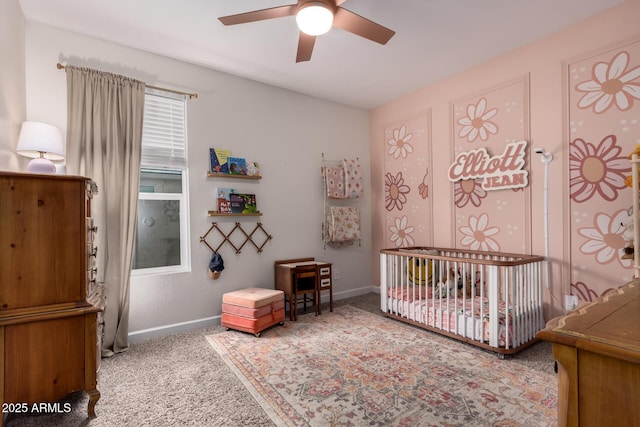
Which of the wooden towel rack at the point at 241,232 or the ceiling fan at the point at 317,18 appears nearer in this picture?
the ceiling fan at the point at 317,18

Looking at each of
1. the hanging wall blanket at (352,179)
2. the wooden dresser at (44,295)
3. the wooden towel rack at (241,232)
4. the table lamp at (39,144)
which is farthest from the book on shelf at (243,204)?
the wooden dresser at (44,295)

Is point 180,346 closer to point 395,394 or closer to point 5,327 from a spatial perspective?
point 5,327

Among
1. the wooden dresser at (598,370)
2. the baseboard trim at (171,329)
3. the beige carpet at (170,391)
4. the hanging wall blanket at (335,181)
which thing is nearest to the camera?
the wooden dresser at (598,370)

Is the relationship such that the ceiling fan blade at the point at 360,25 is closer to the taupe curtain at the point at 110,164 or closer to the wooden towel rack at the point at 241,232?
the taupe curtain at the point at 110,164

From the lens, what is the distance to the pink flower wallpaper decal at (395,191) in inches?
160

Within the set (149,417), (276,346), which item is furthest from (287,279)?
(149,417)

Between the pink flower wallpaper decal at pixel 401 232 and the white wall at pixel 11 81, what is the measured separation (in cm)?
365

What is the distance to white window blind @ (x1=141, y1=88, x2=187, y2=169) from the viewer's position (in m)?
2.92

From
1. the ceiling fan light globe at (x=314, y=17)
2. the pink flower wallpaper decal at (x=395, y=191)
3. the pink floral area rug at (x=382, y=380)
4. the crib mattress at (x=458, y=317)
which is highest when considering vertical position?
the ceiling fan light globe at (x=314, y=17)

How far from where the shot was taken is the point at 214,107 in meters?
3.25

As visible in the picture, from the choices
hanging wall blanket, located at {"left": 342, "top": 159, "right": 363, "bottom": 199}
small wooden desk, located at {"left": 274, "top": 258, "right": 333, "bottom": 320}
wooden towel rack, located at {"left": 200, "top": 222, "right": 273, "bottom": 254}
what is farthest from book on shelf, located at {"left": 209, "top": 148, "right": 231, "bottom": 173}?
hanging wall blanket, located at {"left": 342, "top": 159, "right": 363, "bottom": 199}

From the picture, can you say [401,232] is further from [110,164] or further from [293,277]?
[110,164]

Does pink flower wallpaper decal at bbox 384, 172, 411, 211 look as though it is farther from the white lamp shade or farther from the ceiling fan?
the white lamp shade

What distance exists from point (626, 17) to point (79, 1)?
385cm
